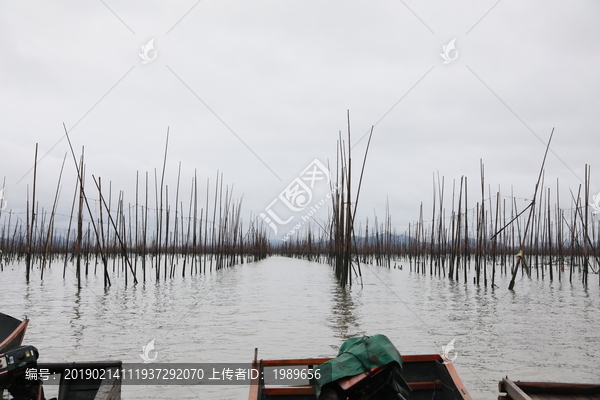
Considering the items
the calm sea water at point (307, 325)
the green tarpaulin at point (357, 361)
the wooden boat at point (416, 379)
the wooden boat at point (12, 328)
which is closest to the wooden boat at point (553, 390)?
the wooden boat at point (416, 379)

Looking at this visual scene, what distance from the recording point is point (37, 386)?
3369 mm

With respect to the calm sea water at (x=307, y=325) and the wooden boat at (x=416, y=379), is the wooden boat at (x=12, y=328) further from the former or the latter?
the wooden boat at (x=416, y=379)

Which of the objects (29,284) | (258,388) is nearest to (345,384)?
(258,388)

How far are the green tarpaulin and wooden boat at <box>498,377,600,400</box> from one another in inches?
34.4

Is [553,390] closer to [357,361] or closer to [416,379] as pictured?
[416,379]

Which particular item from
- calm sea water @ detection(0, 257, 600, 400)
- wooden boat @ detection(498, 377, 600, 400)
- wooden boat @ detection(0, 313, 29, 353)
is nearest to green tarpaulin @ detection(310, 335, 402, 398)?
wooden boat @ detection(498, 377, 600, 400)

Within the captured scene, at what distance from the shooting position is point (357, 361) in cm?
311

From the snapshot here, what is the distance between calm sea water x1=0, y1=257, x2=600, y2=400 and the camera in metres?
5.41

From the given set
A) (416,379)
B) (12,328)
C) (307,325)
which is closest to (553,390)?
(416,379)

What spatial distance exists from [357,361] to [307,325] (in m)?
4.53

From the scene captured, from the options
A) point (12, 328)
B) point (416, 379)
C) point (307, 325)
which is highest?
point (12, 328)

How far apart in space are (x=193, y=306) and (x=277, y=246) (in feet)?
153

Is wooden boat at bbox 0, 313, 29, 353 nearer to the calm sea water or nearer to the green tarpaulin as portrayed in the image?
the calm sea water

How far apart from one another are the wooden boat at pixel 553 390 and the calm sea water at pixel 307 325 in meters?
1.06
